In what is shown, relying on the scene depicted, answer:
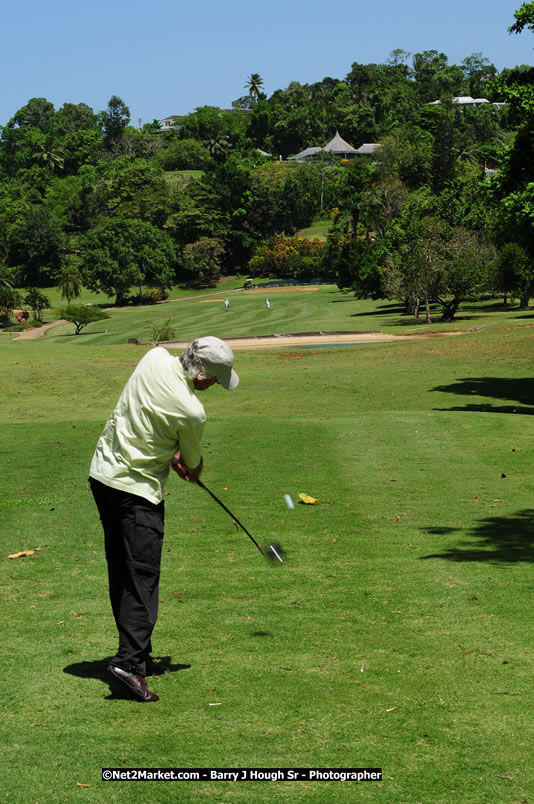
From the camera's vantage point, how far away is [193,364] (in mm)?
6254

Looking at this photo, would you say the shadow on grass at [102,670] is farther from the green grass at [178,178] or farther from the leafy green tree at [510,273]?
the green grass at [178,178]

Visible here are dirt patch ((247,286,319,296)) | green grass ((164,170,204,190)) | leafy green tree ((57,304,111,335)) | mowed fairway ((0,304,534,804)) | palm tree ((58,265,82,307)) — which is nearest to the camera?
mowed fairway ((0,304,534,804))

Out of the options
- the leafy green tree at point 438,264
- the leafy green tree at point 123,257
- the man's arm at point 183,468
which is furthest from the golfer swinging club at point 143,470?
the leafy green tree at point 123,257

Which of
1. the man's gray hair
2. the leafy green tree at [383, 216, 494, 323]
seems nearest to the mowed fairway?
the man's gray hair

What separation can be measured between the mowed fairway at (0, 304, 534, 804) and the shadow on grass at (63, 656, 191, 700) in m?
0.04

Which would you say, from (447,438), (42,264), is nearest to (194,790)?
(447,438)

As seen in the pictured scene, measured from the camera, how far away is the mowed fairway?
506 centimetres

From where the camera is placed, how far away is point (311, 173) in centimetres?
15200

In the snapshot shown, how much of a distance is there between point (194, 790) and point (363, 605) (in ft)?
11.6

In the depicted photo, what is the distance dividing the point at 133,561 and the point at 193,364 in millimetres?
1393

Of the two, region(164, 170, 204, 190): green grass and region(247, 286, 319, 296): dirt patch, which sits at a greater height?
region(164, 170, 204, 190): green grass

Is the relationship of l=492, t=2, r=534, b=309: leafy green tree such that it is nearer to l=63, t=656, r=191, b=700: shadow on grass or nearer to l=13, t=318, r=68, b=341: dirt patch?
l=63, t=656, r=191, b=700: shadow on grass

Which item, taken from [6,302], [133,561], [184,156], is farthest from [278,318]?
[184,156]

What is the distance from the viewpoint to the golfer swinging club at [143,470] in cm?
619
